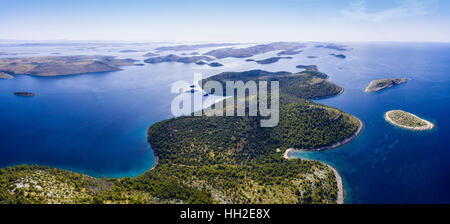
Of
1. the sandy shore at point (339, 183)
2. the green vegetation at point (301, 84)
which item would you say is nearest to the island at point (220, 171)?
the sandy shore at point (339, 183)

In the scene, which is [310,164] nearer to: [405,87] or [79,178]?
[79,178]

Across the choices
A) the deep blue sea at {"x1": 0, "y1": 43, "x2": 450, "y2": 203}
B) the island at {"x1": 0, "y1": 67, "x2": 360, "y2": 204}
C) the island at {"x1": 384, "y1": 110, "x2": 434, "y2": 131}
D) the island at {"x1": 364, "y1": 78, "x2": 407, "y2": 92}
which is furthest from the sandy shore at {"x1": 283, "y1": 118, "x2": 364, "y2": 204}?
the island at {"x1": 364, "y1": 78, "x2": 407, "y2": 92}

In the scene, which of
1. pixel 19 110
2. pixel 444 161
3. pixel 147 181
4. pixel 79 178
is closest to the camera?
pixel 79 178

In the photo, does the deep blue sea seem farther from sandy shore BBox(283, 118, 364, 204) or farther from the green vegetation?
the green vegetation

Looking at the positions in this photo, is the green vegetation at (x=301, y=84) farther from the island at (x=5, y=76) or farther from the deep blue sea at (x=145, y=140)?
the island at (x=5, y=76)

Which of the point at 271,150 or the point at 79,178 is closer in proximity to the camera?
the point at 79,178
